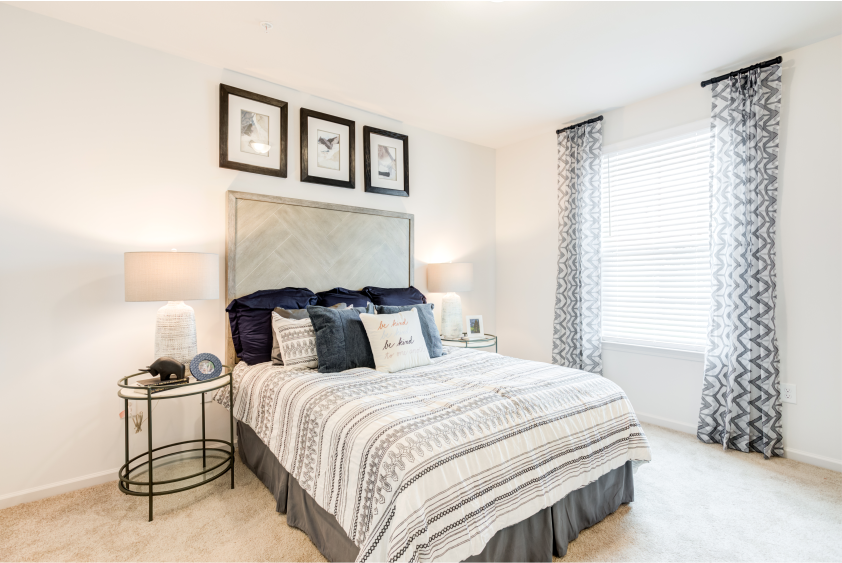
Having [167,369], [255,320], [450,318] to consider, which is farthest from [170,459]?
[450,318]

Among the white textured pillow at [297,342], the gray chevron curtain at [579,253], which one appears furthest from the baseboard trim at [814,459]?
the white textured pillow at [297,342]

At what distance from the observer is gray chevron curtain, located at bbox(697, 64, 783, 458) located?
9.12 feet

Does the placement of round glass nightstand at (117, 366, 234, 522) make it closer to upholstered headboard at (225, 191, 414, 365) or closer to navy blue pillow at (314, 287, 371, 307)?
upholstered headboard at (225, 191, 414, 365)

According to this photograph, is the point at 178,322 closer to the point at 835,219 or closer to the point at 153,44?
the point at 153,44

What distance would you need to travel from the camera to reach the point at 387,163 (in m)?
3.77

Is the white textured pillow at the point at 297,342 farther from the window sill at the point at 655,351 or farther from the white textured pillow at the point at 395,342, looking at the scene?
the window sill at the point at 655,351

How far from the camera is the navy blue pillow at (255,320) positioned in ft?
8.85

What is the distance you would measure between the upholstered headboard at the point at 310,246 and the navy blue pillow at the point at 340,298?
0.08m

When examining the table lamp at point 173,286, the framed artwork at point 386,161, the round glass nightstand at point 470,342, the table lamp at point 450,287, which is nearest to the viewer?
the table lamp at point 173,286

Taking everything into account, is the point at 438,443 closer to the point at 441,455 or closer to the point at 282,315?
the point at 441,455

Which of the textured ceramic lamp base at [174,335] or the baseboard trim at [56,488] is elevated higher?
the textured ceramic lamp base at [174,335]

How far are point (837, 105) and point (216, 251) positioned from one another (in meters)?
4.17

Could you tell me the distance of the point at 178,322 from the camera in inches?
92.7

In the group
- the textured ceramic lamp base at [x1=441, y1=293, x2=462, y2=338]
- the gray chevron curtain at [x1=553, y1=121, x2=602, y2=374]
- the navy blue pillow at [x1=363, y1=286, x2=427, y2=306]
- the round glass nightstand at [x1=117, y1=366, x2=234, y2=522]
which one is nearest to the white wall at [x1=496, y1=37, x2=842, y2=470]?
the gray chevron curtain at [x1=553, y1=121, x2=602, y2=374]
